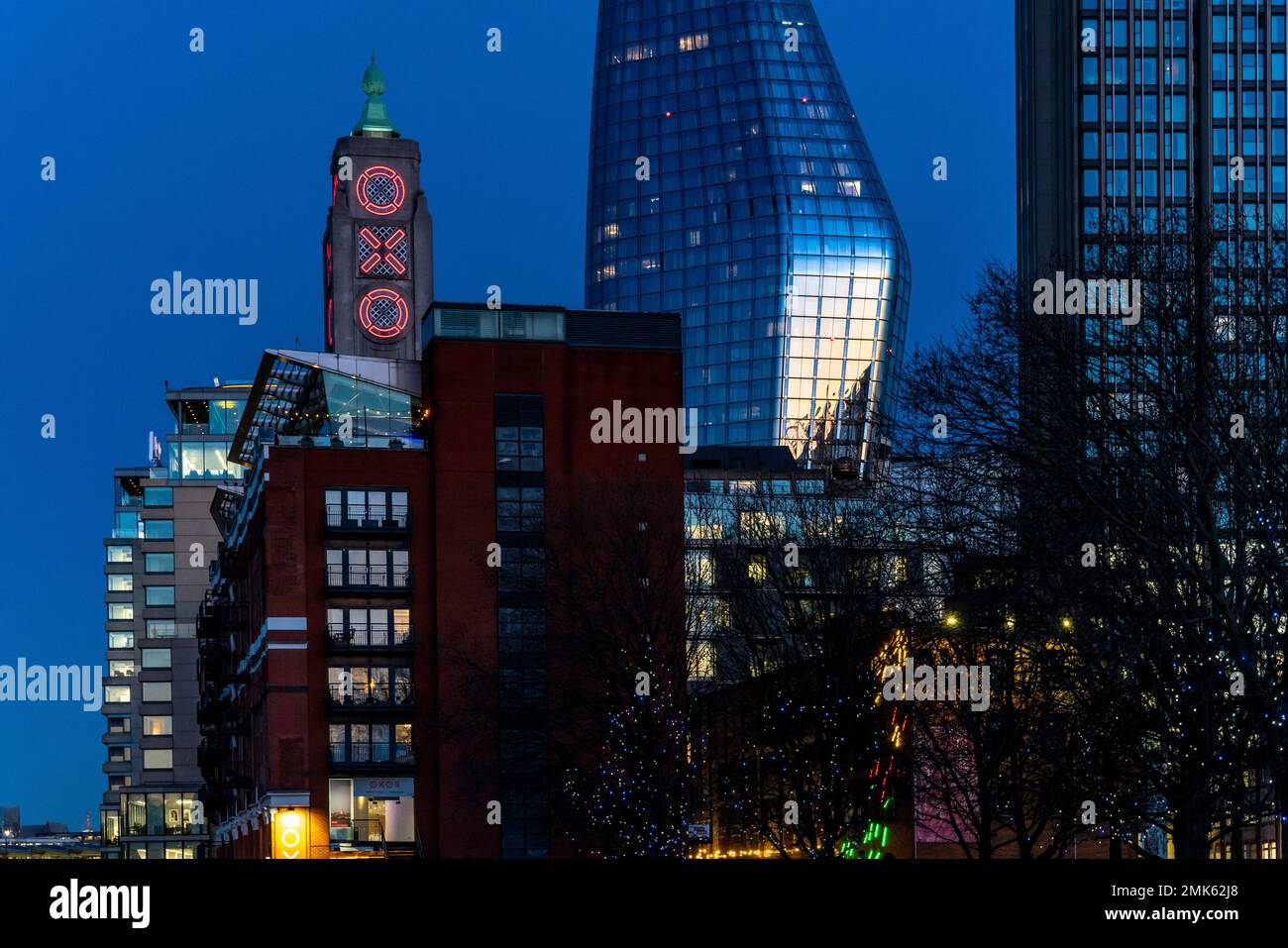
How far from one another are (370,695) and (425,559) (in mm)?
7461

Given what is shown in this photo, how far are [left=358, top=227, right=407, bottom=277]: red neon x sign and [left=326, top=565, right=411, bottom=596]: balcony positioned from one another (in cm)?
5130

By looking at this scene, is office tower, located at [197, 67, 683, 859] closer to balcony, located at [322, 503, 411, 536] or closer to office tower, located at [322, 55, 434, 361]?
balcony, located at [322, 503, 411, 536]

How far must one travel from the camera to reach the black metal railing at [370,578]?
100250mm

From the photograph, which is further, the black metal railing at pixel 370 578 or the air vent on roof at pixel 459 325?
the air vent on roof at pixel 459 325

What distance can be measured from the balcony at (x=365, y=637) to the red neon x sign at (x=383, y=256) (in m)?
53.1

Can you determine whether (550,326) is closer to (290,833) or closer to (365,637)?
(365,637)

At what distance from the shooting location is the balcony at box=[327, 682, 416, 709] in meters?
98.8

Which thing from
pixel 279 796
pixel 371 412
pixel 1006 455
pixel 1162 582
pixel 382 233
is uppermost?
pixel 382 233

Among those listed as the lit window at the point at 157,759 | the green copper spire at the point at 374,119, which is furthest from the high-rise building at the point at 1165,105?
the lit window at the point at 157,759

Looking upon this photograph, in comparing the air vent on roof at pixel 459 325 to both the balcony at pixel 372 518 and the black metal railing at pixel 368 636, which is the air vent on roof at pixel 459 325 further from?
the black metal railing at pixel 368 636
